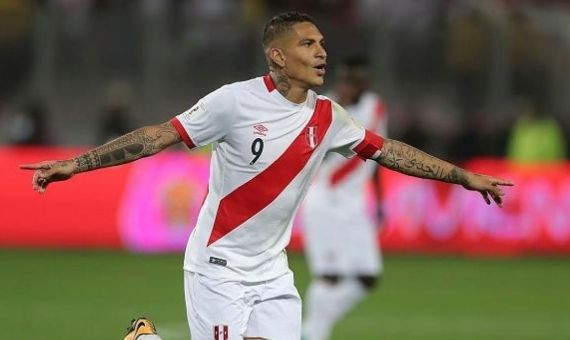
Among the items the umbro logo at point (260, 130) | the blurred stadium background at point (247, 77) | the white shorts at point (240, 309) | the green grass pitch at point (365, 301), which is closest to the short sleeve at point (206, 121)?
the umbro logo at point (260, 130)

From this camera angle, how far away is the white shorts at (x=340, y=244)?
38.1ft

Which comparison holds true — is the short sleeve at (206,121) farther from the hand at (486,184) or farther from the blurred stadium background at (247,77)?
the blurred stadium background at (247,77)

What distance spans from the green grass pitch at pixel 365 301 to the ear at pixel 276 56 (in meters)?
5.31

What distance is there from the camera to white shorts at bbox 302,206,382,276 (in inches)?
458

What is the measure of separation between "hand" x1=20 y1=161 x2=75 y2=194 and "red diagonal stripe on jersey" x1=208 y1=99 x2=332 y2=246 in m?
0.87

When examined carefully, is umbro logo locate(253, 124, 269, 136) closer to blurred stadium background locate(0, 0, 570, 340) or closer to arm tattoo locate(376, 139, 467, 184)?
arm tattoo locate(376, 139, 467, 184)

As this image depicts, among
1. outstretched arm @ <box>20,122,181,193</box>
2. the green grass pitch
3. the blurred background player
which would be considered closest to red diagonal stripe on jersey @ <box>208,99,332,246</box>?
outstretched arm @ <box>20,122,181,193</box>

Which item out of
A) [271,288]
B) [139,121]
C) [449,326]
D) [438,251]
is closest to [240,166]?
[271,288]

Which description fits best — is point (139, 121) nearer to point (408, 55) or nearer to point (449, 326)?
point (408, 55)

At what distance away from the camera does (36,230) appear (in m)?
18.7

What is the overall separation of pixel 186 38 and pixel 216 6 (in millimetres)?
818

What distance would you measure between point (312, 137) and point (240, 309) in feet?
2.95

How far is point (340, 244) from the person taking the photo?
11.6 m

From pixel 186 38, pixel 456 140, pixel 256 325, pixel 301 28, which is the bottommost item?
pixel 256 325
